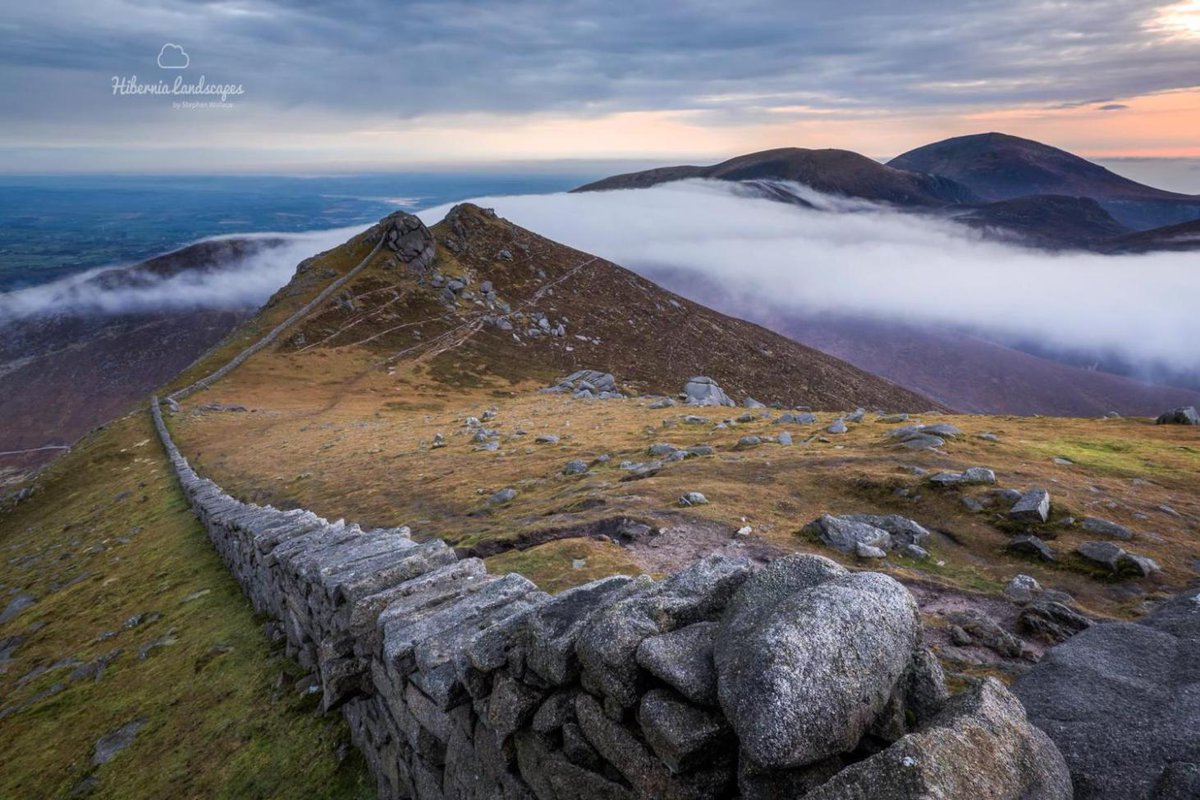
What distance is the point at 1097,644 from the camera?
25.2ft

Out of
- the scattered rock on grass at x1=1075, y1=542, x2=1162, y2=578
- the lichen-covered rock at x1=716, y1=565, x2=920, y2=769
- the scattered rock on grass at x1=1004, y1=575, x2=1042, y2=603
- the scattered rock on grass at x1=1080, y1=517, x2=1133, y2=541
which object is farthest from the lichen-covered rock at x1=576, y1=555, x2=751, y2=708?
the scattered rock on grass at x1=1080, y1=517, x2=1133, y2=541

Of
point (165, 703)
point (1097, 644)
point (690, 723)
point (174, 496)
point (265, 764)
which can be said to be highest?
point (690, 723)

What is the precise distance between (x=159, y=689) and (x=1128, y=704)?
1940 centimetres

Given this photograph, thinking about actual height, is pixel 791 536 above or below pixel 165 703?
above

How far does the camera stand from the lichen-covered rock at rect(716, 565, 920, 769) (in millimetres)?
4902

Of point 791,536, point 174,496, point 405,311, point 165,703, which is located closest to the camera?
point 165,703

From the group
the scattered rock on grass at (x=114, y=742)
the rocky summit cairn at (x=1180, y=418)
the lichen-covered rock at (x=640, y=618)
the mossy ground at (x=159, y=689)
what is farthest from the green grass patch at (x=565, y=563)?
the rocky summit cairn at (x=1180, y=418)

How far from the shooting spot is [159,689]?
611 inches

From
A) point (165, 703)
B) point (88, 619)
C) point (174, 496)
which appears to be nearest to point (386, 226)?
point (174, 496)

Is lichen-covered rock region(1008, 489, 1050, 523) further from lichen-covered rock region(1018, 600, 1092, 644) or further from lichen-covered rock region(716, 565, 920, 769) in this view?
lichen-covered rock region(716, 565, 920, 769)

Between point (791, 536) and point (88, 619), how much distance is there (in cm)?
2366

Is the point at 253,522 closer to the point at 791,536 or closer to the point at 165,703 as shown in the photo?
the point at 165,703

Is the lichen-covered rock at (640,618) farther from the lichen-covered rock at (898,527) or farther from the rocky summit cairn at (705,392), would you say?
the rocky summit cairn at (705,392)

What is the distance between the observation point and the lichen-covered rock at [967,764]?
4199 millimetres
